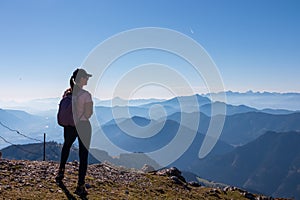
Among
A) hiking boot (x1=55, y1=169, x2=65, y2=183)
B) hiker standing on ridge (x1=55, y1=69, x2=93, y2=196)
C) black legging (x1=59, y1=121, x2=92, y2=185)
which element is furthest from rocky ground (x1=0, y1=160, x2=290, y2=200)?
hiker standing on ridge (x1=55, y1=69, x2=93, y2=196)

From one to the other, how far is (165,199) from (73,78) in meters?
8.50

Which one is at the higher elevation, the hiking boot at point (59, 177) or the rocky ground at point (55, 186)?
the hiking boot at point (59, 177)

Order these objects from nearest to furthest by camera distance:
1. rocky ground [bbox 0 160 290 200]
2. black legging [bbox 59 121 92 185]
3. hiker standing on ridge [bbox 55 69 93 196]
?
1. hiker standing on ridge [bbox 55 69 93 196]
2. black legging [bbox 59 121 92 185]
3. rocky ground [bbox 0 160 290 200]

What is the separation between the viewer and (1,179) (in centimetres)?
1252

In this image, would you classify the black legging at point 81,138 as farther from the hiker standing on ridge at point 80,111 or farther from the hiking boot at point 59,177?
the hiking boot at point 59,177

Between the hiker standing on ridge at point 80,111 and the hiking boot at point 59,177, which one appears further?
the hiking boot at point 59,177

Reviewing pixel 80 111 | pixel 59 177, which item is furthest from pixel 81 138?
pixel 59 177

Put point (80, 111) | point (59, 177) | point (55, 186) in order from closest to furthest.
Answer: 1. point (80, 111)
2. point (55, 186)
3. point (59, 177)

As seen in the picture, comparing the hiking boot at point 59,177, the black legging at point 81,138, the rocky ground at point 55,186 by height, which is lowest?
the rocky ground at point 55,186

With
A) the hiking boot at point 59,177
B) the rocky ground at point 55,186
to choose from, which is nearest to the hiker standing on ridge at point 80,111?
the rocky ground at point 55,186

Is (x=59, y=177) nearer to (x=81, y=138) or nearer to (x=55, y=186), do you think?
(x=55, y=186)

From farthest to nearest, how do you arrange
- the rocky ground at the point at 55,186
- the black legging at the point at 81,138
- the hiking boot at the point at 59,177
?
Result: the hiking boot at the point at 59,177 → the rocky ground at the point at 55,186 → the black legging at the point at 81,138

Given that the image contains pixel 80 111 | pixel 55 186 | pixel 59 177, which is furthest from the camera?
pixel 59 177

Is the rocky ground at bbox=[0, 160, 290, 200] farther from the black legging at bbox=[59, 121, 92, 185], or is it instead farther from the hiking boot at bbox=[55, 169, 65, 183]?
the black legging at bbox=[59, 121, 92, 185]
